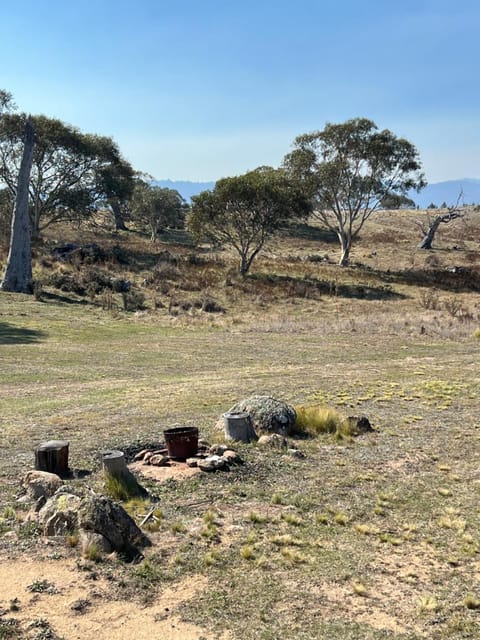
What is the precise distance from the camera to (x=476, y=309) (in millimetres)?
37375

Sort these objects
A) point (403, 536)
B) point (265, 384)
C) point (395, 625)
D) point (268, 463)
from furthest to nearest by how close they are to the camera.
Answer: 1. point (265, 384)
2. point (268, 463)
3. point (403, 536)
4. point (395, 625)

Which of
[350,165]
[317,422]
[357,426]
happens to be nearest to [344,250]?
[350,165]

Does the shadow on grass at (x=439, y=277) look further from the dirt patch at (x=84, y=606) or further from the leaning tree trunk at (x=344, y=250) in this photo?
the dirt patch at (x=84, y=606)

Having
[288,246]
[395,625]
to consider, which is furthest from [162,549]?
[288,246]

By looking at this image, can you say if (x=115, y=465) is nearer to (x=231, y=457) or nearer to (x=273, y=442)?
(x=231, y=457)

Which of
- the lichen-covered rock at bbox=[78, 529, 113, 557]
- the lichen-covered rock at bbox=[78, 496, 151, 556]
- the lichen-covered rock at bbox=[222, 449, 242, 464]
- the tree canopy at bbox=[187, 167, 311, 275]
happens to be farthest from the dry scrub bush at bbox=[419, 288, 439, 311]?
the lichen-covered rock at bbox=[78, 529, 113, 557]

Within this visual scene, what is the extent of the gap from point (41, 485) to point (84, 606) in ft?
9.14

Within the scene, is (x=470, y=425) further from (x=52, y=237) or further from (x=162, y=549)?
(x=52, y=237)

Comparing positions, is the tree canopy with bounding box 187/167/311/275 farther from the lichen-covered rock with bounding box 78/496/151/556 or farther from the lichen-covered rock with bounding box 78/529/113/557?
the lichen-covered rock with bounding box 78/529/113/557

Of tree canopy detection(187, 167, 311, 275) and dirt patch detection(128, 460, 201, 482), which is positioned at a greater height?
tree canopy detection(187, 167, 311, 275)

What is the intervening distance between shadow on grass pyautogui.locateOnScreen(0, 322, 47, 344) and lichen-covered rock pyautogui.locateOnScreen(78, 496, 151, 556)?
1789 cm

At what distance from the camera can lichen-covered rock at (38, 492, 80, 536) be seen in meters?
6.55

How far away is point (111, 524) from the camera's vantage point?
20.8ft

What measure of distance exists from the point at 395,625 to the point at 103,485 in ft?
14.9
